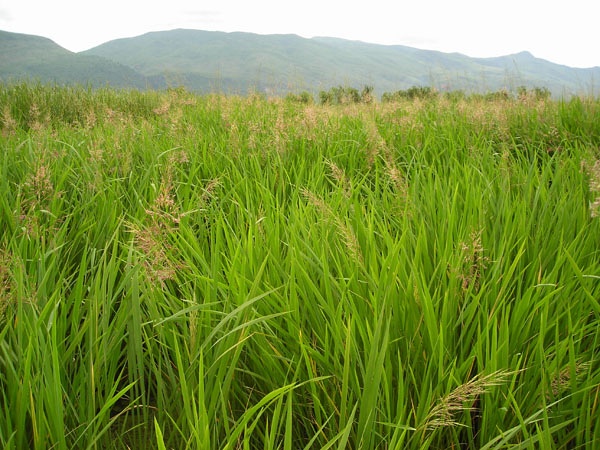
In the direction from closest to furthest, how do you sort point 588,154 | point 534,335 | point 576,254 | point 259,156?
A: point 534,335
point 576,254
point 588,154
point 259,156

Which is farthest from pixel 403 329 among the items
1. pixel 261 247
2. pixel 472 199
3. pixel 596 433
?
pixel 472 199

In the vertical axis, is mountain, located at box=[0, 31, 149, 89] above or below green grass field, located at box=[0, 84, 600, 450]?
above

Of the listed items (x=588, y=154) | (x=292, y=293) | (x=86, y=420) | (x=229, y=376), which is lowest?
(x=86, y=420)

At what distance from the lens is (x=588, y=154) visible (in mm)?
2387

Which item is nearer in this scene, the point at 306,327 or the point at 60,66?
the point at 306,327

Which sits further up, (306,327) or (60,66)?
(60,66)

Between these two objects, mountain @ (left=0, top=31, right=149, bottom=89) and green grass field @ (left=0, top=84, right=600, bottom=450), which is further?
mountain @ (left=0, top=31, right=149, bottom=89)

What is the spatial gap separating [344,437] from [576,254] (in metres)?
1.18

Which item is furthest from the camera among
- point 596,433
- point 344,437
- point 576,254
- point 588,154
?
point 588,154

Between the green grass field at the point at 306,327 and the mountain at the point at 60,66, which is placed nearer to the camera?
the green grass field at the point at 306,327

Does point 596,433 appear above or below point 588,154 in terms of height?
below

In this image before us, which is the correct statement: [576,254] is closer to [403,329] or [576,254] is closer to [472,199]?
[472,199]

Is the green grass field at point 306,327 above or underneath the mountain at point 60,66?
underneath

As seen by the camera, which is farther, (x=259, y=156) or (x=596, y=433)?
(x=259, y=156)
